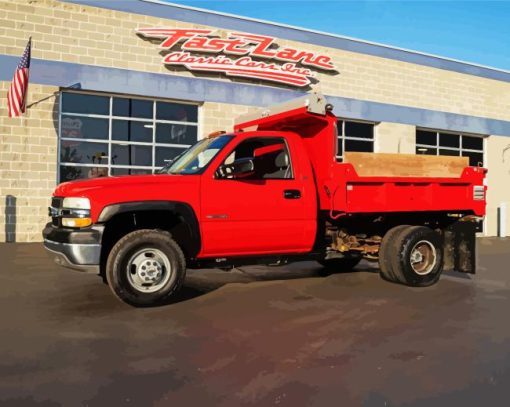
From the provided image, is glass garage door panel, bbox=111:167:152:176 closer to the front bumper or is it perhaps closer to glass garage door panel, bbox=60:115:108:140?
glass garage door panel, bbox=60:115:108:140

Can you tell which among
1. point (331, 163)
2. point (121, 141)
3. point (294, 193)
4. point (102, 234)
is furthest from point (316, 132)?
point (121, 141)

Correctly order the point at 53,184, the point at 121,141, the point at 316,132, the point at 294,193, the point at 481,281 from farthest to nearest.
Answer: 1. the point at 121,141
2. the point at 53,184
3. the point at 481,281
4. the point at 316,132
5. the point at 294,193

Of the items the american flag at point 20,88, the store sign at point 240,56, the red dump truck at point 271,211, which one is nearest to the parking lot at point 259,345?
the red dump truck at point 271,211

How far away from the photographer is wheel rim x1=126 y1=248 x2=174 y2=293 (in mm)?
5918

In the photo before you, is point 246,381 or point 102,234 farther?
point 102,234

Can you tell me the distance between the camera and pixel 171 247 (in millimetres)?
6008

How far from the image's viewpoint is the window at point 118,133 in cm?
1363

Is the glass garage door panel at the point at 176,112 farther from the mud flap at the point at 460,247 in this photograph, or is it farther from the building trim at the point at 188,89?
the mud flap at the point at 460,247

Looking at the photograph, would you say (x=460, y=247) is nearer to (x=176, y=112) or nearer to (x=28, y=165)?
(x=176, y=112)

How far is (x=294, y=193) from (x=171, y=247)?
1868 millimetres

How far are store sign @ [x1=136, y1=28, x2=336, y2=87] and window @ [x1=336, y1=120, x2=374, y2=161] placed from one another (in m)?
2.17

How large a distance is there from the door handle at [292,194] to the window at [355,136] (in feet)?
36.4

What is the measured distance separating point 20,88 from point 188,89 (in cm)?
465

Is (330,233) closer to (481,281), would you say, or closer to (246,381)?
(481,281)
